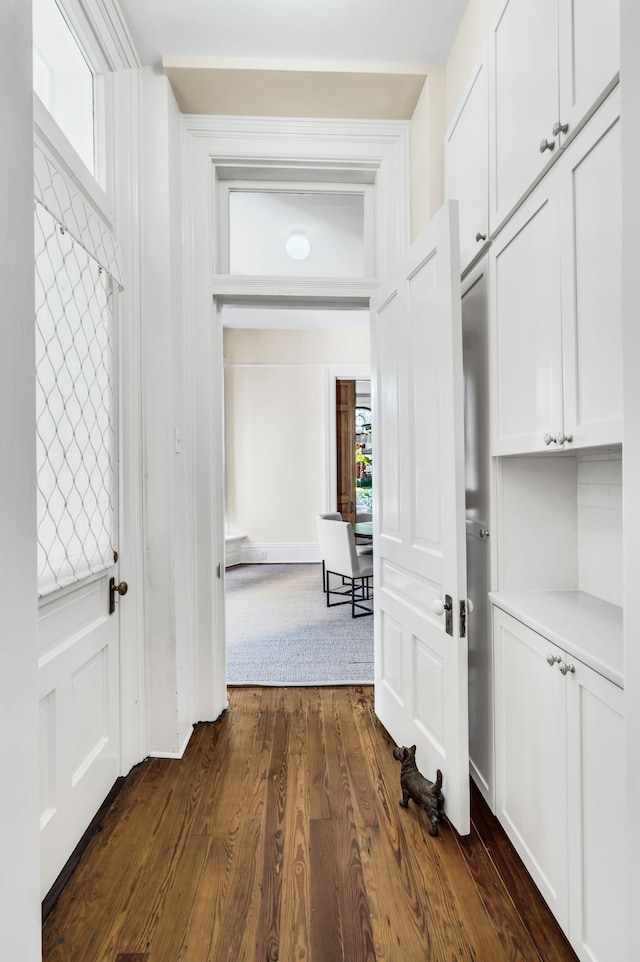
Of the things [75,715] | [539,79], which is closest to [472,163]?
[539,79]

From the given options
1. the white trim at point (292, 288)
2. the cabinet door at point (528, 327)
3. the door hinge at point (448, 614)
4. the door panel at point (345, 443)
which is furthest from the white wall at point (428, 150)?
the door panel at point (345, 443)

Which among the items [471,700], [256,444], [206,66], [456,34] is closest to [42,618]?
[471,700]

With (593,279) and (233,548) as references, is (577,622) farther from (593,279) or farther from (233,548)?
(233,548)

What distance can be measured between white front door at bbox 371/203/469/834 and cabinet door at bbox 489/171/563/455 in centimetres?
14

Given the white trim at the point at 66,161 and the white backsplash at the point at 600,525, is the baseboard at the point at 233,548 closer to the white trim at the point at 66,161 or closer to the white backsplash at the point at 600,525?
the white trim at the point at 66,161

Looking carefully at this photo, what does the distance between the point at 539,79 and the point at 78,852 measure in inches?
102

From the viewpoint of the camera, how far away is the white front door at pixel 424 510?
60.0 inches

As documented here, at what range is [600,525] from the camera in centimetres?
143

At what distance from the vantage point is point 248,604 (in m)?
4.27

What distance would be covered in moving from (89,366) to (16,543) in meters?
1.22

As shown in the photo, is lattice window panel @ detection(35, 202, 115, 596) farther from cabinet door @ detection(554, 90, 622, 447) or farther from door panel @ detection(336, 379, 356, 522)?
door panel @ detection(336, 379, 356, 522)

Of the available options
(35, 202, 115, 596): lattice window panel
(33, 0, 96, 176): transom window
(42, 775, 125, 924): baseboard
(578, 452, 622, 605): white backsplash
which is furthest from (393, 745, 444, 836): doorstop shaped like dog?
(33, 0, 96, 176): transom window

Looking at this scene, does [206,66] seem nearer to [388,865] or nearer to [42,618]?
[42,618]

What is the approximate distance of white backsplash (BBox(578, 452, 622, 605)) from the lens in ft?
4.44
